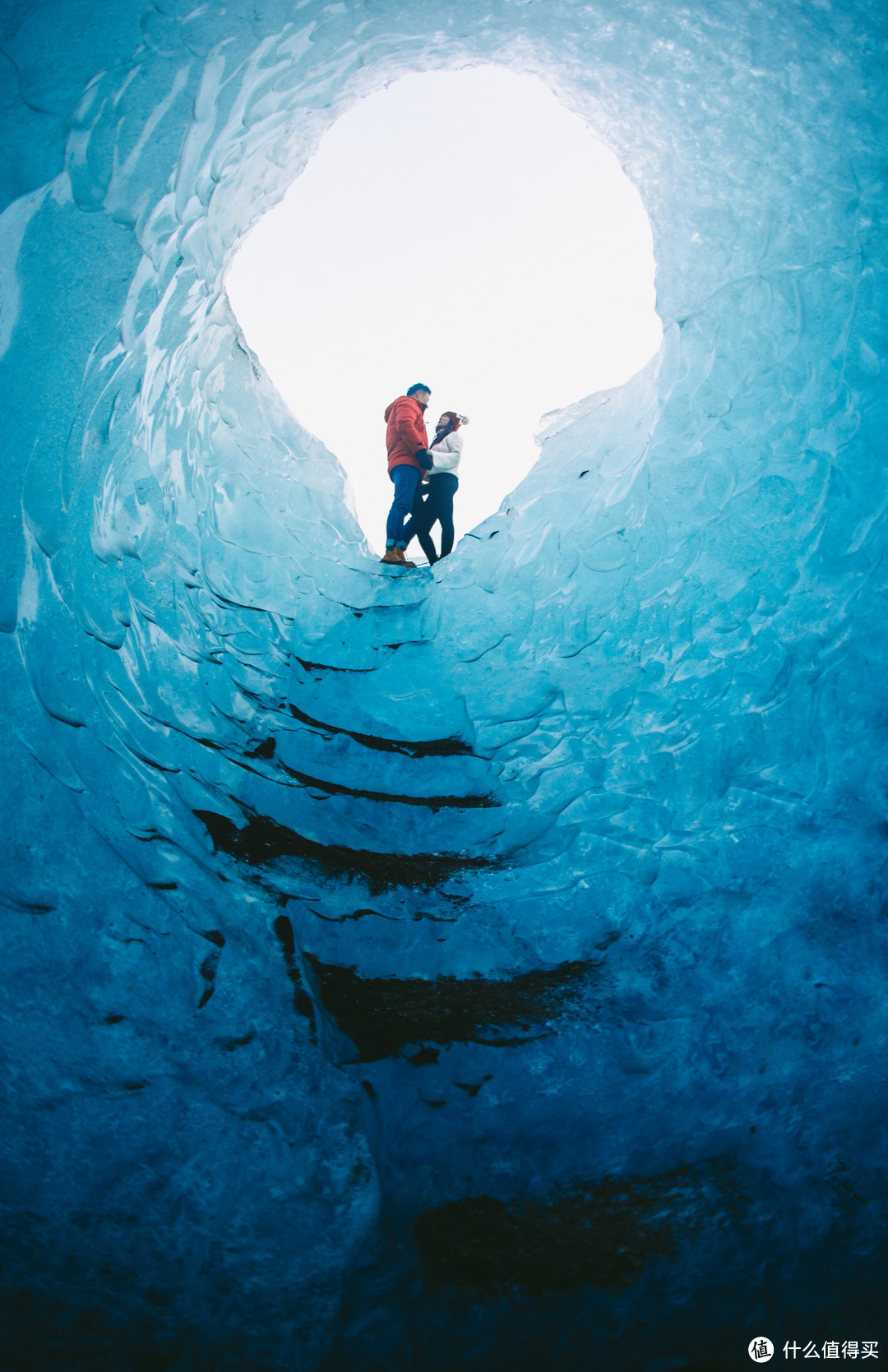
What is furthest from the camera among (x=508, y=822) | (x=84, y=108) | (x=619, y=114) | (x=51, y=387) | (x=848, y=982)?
(x=508, y=822)

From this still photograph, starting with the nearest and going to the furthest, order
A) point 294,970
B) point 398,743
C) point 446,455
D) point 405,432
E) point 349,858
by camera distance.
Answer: point 294,970 → point 349,858 → point 398,743 → point 405,432 → point 446,455

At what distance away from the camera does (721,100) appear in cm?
193

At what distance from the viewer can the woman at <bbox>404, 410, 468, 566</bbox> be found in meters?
4.11

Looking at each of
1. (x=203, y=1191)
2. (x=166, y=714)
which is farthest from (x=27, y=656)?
(x=203, y=1191)

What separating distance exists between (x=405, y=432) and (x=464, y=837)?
261 centimetres

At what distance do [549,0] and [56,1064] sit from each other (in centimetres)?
318

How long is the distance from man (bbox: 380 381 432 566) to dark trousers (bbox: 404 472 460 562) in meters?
0.13

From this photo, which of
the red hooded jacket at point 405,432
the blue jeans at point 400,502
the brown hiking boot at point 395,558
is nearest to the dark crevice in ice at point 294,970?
the brown hiking boot at point 395,558

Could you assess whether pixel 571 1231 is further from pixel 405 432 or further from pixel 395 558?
pixel 405 432

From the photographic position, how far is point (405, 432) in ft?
12.9

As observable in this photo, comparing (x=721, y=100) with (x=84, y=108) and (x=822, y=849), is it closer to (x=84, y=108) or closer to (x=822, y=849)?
(x=84, y=108)

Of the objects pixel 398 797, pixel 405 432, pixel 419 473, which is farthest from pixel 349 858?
pixel 405 432

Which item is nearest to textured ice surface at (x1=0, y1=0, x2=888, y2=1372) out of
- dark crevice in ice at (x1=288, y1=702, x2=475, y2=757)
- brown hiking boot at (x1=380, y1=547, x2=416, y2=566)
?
dark crevice in ice at (x1=288, y1=702, x2=475, y2=757)

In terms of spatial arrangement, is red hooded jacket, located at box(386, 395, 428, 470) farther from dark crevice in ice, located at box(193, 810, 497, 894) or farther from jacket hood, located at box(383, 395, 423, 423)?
dark crevice in ice, located at box(193, 810, 497, 894)
